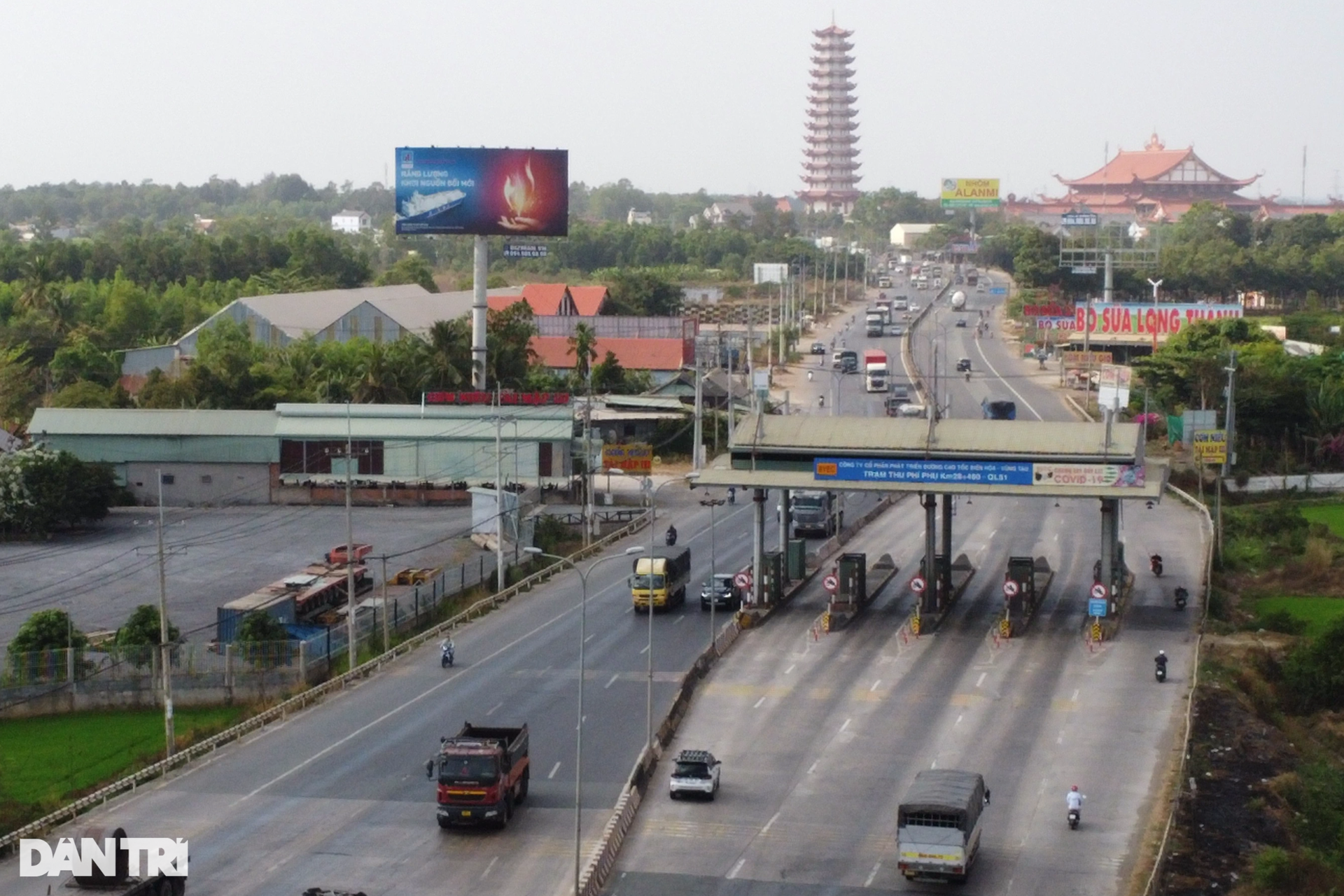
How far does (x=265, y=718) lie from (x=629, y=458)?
35.0 m

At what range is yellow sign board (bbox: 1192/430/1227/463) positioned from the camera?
3445 inches

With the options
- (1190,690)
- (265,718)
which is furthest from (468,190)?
(1190,690)

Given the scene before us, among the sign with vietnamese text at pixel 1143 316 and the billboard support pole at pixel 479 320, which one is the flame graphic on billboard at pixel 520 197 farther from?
A: the sign with vietnamese text at pixel 1143 316

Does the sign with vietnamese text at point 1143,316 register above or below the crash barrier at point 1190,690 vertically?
above

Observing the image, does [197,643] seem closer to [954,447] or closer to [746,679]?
[746,679]

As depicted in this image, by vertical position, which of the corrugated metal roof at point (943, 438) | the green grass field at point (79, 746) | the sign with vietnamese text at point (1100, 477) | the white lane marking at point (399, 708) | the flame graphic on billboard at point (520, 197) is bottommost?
the green grass field at point (79, 746)

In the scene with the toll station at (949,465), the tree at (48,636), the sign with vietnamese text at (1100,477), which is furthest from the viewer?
the toll station at (949,465)

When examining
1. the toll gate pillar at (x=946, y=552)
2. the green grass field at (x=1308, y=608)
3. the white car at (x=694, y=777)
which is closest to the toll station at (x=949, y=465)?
the toll gate pillar at (x=946, y=552)

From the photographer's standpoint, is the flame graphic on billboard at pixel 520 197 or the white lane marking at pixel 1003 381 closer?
the flame graphic on billboard at pixel 520 197

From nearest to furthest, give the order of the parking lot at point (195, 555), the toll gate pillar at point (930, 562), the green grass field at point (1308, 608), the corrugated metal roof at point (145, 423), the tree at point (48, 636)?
the tree at point (48, 636)
the toll gate pillar at point (930, 562)
the green grass field at point (1308, 608)
the parking lot at point (195, 555)
the corrugated metal roof at point (145, 423)

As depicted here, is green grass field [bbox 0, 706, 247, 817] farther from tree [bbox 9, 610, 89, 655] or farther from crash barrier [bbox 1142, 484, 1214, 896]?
crash barrier [bbox 1142, 484, 1214, 896]

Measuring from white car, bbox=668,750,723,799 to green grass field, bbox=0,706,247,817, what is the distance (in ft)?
48.7

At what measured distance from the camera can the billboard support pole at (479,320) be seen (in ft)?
346

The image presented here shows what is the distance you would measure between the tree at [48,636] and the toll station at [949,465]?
20.7 metres
